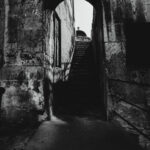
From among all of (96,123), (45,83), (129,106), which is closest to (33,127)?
(45,83)

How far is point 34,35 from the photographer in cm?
380

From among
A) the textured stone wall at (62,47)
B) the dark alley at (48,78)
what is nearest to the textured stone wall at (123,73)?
the dark alley at (48,78)

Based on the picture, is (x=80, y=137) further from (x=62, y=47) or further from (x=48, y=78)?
(x=62, y=47)

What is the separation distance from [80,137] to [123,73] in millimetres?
1842

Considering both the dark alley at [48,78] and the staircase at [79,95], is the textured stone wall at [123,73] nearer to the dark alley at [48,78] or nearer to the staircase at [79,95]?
the dark alley at [48,78]

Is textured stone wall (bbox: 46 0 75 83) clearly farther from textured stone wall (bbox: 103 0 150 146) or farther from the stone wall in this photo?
textured stone wall (bbox: 103 0 150 146)

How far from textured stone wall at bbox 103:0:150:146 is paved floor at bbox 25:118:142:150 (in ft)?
1.48

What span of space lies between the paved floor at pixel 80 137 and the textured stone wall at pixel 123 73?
45 centimetres

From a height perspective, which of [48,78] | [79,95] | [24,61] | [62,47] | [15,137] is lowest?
[15,137]

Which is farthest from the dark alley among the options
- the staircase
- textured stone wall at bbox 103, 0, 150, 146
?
the staircase

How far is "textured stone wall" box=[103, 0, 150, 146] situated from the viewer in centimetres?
326

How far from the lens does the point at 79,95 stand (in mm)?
5746

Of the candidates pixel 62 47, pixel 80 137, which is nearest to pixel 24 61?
pixel 80 137

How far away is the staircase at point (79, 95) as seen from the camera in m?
4.88
